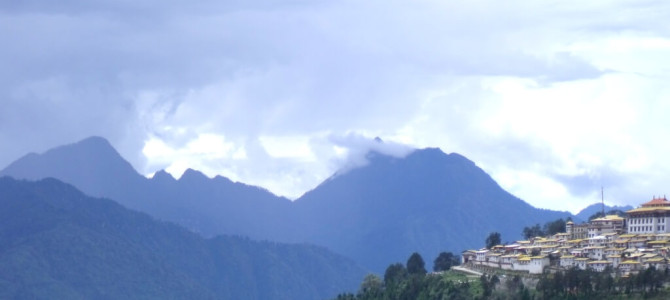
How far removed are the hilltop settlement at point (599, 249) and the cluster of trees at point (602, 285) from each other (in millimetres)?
2412

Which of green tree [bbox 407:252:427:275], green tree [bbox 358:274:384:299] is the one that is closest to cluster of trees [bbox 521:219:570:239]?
green tree [bbox 407:252:427:275]

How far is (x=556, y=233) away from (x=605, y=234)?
11043 mm

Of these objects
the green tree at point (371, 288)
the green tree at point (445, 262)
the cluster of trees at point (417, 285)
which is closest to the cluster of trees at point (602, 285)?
the cluster of trees at point (417, 285)

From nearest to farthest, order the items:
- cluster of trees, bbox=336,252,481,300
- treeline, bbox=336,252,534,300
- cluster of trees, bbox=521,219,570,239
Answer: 1. treeline, bbox=336,252,534,300
2. cluster of trees, bbox=336,252,481,300
3. cluster of trees, bbox=521,219,570,239

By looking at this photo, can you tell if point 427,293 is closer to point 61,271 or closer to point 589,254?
point 589,254

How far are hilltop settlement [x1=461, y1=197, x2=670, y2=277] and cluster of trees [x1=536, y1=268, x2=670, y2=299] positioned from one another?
7.91 ft

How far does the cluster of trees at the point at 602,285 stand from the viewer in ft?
279

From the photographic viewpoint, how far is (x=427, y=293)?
94250mm

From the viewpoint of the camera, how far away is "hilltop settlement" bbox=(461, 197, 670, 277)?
93.2 m

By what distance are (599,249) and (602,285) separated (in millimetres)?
10185

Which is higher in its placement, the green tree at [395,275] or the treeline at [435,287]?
the green tree at [395,275]

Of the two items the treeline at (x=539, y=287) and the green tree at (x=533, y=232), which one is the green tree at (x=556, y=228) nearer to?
the green tree at (x=533, y=232)

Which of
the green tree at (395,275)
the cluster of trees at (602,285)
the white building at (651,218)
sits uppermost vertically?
the white building at (651,218)

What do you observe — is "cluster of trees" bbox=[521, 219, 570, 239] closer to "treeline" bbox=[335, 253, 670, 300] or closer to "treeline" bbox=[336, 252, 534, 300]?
"treeline" bbox=[336, 252, 534, 300]
